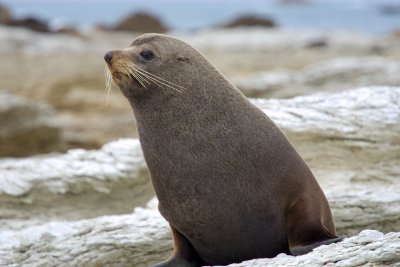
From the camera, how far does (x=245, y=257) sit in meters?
4.69

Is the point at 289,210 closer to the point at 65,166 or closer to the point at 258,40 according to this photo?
the point at 65,166

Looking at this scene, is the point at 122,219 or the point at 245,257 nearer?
the point at 245,257

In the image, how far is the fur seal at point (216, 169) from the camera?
4609 mm

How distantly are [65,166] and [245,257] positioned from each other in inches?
90.7

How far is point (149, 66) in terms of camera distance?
197 inches

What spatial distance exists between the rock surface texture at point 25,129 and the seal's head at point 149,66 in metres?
5.56

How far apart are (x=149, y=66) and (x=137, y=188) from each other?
1813mm

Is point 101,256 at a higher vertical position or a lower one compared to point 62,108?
lower

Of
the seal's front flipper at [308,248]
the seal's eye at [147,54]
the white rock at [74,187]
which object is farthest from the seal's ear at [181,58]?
the white rock at [74,187]

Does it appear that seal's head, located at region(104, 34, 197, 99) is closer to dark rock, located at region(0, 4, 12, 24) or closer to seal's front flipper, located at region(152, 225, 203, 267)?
seal's front flipper, located at region(152, 225, 203, 267)

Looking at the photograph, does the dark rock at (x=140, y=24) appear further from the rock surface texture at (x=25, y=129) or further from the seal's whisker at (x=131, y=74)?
the seal's whisker at (x=131, y=74)

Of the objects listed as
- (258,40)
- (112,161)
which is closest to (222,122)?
(112,161)

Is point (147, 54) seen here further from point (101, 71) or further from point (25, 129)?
point (101, 71)

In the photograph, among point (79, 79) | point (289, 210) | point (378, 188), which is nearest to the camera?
point (289, 210)
